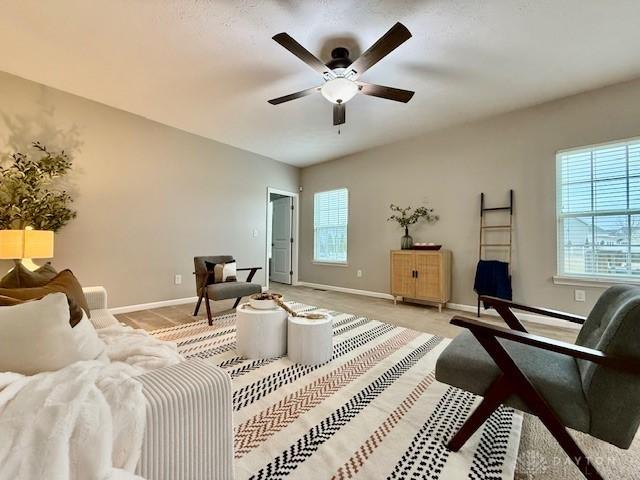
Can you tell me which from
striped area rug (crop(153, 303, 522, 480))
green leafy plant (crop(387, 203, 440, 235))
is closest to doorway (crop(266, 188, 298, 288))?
green leafy plant (crop(387, 203, 440, 235))

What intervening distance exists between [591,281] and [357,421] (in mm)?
3190

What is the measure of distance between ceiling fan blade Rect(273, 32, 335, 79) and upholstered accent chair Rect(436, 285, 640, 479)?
1.97 metres

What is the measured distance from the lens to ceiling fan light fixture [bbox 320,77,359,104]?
7.67ft

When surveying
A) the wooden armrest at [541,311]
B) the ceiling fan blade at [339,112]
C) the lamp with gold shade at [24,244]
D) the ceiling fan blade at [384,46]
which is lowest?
the wooden armrest at [541,311]

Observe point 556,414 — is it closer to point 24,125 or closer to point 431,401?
point 431,401

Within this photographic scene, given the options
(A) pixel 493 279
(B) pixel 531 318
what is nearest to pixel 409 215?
(A) pixel 493 279

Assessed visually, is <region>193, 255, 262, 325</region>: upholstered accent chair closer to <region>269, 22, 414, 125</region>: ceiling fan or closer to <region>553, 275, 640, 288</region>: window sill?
<region>269, 22, 414, 125</region>: ceiling fan

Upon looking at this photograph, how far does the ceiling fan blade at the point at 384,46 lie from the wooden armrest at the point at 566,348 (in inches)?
68.3

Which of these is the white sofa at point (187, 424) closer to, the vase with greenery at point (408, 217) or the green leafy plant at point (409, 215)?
the vase with greenery at point (408, 217)

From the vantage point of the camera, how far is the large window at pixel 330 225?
5.52 m

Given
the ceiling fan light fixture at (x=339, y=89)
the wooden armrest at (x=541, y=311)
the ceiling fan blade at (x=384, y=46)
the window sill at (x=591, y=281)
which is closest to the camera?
the wooden armrest at (x=541, y=311)

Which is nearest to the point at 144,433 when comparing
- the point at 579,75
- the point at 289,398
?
the point at 289,398

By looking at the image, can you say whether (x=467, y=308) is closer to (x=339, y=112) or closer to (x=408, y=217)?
(x=408, y=217)

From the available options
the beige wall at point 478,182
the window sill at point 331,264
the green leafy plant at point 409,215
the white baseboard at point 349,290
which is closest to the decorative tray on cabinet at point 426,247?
the beige wall at point 478,182
